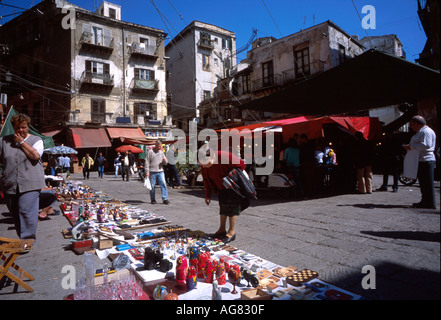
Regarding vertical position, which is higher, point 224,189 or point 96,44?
point 96,44

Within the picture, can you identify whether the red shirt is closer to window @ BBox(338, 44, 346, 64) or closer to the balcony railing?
window @ BBox(338, 44, 346, 64)

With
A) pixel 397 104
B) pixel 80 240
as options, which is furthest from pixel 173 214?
pixel 397 104

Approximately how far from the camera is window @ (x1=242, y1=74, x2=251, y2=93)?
77.1 ft

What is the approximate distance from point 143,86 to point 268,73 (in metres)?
12.2

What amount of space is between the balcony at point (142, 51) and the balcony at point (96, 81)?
327 centimetres

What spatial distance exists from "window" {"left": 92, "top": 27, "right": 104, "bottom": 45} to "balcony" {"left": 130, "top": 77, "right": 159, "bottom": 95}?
4.23 meters

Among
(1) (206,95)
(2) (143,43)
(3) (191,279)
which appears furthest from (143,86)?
(3) (191,279)

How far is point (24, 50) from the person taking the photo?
25375 millimetres

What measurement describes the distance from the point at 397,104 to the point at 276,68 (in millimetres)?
19279

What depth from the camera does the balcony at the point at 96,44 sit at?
22391mm

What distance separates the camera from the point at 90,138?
2141 centimetres

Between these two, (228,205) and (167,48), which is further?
(167,48)

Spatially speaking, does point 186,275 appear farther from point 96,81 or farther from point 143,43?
point 143,43
